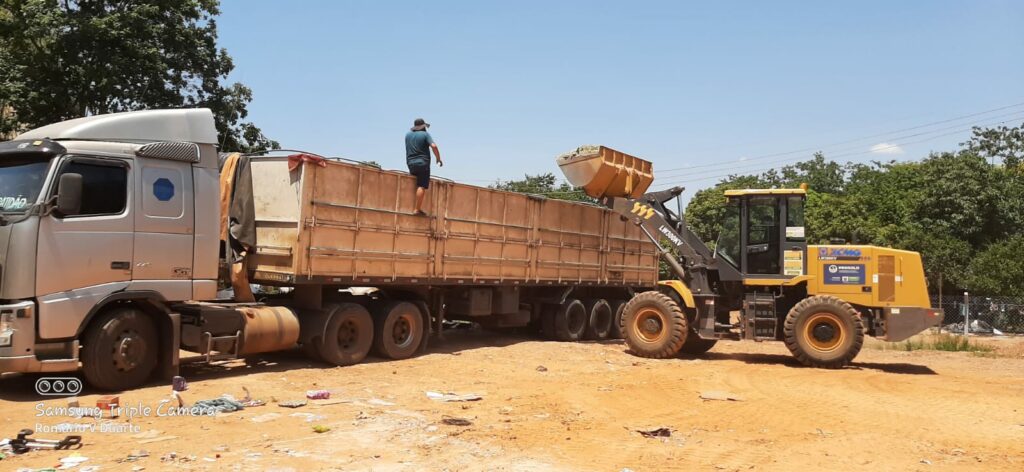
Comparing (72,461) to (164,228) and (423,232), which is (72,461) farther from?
(423,232)

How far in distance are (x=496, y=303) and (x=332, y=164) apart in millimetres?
5239

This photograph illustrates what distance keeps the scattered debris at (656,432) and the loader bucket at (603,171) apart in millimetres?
7504

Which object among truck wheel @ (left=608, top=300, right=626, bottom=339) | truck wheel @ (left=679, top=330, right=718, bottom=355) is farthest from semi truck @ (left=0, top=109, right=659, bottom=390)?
truck wheel @ (left=679, top=330, right=718, bottom=355)

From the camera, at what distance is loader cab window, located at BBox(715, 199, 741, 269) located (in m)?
14.1

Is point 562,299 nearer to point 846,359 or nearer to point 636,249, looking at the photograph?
point 636,249

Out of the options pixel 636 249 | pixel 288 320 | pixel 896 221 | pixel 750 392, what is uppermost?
pixel 896 221

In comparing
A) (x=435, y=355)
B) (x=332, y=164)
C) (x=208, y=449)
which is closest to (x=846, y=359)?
(x=435, y=355)

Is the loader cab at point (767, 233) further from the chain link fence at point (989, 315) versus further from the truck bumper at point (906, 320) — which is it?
the chain link fence at point (989, 315)

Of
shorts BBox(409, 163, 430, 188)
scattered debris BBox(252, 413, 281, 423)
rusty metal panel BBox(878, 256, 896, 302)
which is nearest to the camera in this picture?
scattered debris BBox(252, 413, 281, 423)

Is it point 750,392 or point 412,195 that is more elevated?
point 412,195

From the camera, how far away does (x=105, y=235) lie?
8.37 metres

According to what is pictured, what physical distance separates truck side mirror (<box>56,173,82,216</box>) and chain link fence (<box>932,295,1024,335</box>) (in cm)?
2424

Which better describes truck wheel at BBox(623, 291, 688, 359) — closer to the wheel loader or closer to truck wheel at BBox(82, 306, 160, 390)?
the wheel loader

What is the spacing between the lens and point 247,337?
9.84m
